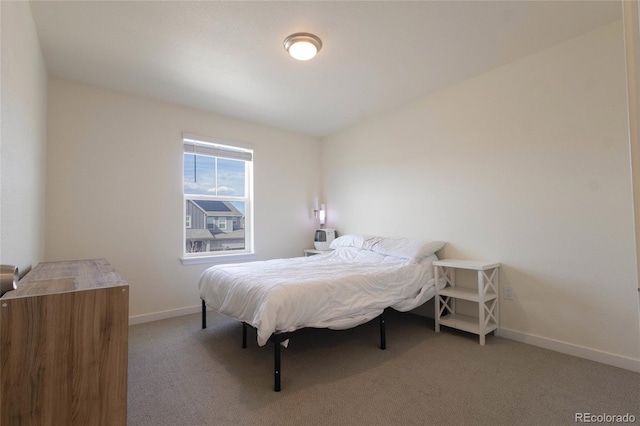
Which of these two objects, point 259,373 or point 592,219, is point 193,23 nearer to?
point 259,373

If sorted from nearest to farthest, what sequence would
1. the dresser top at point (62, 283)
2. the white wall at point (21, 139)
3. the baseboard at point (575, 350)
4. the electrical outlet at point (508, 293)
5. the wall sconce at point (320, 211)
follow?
the dresser top at point (62, 283) → the white wall at point (21, 139) → the baseboard at point (575, 350) → the electrical outlet at point (508, 293) → the wall sconce at point (320, 211)

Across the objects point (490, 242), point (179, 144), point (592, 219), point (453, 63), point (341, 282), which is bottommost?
point (341, 282)

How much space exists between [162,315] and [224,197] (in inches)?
65.6

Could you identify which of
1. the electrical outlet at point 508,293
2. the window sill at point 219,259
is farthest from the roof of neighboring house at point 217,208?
the electrical outlet at point 508,293

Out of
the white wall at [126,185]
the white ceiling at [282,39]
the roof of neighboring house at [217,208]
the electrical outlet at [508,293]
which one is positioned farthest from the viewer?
the roof of neighboring house at [217,208]

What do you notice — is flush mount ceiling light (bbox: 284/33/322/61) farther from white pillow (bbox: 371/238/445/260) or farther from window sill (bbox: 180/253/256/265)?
window sill (bbox: 180/253/256/265)

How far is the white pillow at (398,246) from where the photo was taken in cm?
320

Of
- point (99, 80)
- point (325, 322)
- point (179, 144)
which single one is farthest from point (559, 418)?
point (99, 80)

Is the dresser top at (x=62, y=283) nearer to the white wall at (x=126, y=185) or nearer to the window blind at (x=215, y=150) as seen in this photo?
the white wall at (x=126, y=185)

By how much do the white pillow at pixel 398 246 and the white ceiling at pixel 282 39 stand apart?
5.74ft

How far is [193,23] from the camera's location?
2.20m

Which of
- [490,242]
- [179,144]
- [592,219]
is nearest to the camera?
[592,219]

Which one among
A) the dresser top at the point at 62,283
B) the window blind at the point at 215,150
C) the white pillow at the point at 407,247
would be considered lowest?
the white pillow at the point at 407,247

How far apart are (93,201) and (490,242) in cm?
420
